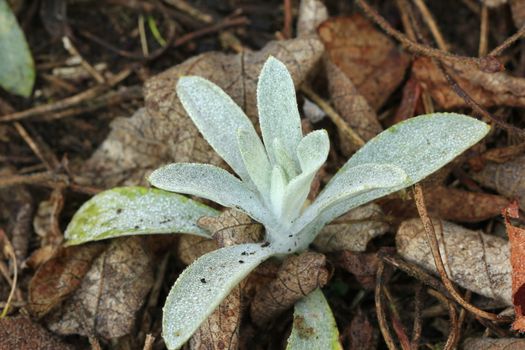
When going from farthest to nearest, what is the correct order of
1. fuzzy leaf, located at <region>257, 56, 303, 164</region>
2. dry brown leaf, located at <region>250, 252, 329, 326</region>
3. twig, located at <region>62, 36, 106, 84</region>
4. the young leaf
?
twig, located at <region>62, 36, 106, 84</region>, fuzzy leaf, located at <region>257, 56, 303, 164</region>, dry brown leaf, located at <region>250, 252, 329, 326</region>, the young leaf

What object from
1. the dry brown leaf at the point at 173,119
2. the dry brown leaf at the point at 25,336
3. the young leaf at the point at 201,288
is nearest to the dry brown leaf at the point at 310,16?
the dry brown leaf at the point at 173,119

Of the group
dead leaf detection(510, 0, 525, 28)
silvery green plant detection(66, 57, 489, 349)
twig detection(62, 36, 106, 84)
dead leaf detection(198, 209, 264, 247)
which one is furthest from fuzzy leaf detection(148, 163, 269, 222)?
dead leaf detection(510, 0, 525, 28)

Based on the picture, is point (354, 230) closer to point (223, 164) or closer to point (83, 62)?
point (223, 164)

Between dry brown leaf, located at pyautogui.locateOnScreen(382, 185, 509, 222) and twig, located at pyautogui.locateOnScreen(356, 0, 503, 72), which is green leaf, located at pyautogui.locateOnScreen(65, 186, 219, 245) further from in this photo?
twig, located at pyautogui.locateOnScreen(356, 0, 503, 72)

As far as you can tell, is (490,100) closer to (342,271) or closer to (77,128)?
(342,271)

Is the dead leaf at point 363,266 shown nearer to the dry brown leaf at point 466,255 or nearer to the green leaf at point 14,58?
the dry brown leaf at point 466,255

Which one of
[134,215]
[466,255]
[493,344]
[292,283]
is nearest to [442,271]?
[466,255]
